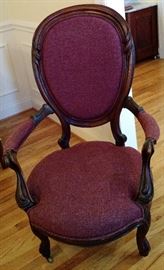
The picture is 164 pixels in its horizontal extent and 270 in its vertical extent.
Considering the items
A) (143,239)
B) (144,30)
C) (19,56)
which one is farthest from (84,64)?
(144,30)

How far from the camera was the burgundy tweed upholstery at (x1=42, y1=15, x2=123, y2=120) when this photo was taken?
144 centimetres

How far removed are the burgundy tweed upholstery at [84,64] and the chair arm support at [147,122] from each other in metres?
0.09

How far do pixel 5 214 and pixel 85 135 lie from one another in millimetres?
874

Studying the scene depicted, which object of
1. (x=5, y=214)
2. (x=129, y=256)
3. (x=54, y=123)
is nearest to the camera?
(x=129, y=256)

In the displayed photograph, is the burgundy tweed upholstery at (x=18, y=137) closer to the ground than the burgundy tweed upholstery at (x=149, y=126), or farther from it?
closer to the ground

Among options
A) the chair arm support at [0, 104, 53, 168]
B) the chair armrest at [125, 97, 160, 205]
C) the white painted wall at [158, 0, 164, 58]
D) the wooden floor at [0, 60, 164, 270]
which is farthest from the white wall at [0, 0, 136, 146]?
the white painted wall at [158, 0, 164, 58]

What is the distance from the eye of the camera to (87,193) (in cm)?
124

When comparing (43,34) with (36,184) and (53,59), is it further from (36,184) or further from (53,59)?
(36,184)

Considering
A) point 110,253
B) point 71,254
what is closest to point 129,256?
point 110,253

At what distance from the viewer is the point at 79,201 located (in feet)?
3.99

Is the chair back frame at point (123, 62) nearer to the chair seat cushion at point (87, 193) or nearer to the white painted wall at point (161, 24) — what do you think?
the chair seat cushion at point (87, 193)

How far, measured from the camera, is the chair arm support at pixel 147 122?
1219 mm

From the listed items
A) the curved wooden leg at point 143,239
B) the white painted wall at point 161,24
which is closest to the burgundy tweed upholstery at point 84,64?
the curved wooden leg at point 143,239

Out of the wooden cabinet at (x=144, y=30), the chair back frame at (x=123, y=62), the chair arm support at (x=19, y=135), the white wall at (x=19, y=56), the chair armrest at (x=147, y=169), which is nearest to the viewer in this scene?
the chair armrest at (x=147, y=169)
